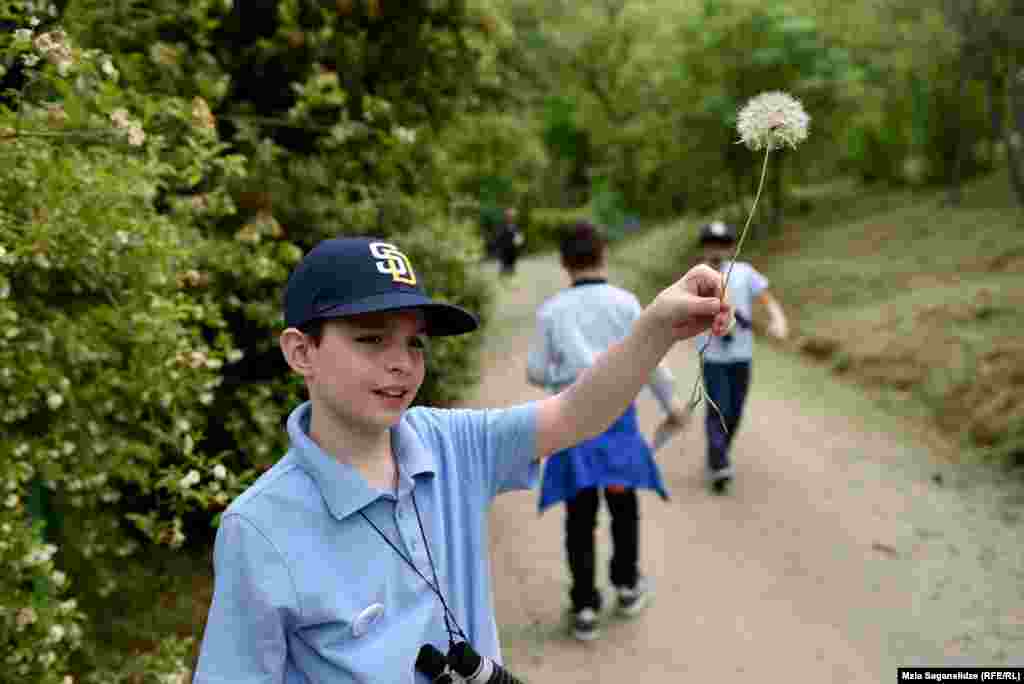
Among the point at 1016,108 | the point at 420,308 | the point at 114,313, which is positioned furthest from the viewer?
the point at 1016,108

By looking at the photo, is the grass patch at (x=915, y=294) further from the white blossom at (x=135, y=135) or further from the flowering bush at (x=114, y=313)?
the white blossom at (x=135, y=135)

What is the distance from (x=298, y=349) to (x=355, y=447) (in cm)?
26

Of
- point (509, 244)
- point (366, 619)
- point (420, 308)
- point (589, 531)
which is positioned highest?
point (420, 308)

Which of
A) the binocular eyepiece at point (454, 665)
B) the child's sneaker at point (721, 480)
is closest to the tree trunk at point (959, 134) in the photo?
the child's sneaker at point (721, 480)

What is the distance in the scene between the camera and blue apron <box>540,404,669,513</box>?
5059mm

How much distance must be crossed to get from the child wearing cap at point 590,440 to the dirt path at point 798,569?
0.50m

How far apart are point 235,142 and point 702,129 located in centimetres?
1691

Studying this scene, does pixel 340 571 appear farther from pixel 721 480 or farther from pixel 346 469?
pixel 721 480

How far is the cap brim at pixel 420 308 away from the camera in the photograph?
1.94 metres

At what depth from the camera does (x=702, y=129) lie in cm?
2159

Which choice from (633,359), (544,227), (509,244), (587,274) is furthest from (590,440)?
(544,227)

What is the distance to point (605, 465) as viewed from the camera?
5078 millimetres

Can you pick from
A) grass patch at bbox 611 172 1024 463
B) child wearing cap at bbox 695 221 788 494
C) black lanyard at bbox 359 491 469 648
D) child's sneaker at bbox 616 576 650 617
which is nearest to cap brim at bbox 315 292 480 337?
black lanyard at bbox 359 491 469 648

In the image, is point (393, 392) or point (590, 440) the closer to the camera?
point (393, 392)
